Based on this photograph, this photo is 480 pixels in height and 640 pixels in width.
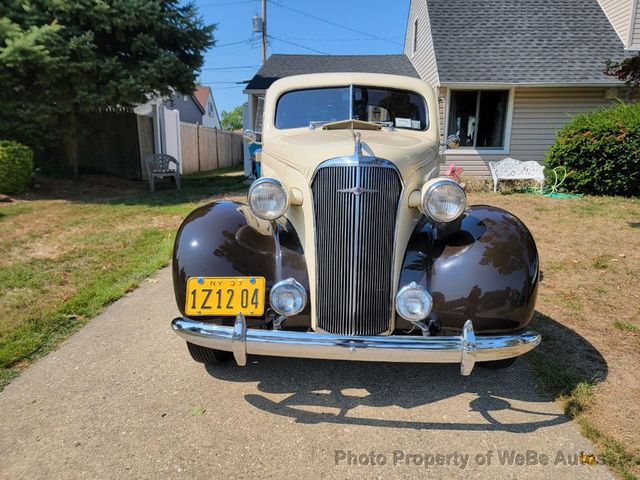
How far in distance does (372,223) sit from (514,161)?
9.44 meters

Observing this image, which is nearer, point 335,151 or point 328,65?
point 335,151

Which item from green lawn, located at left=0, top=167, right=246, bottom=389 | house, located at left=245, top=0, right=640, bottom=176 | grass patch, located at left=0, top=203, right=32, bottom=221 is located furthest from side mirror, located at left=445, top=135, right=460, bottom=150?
house, located at left=245, top=0, right=640, bottom=176

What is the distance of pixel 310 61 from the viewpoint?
51.6 ft

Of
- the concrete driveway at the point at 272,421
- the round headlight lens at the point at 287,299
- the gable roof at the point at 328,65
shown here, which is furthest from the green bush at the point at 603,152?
the round headlight lens at the point at 287,299

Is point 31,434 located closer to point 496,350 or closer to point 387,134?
point 496,350

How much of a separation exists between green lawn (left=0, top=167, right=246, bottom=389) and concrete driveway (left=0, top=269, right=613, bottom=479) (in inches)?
17.8

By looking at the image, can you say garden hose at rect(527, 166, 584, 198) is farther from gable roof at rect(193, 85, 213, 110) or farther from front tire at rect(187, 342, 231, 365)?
gable roof at rect(193, 85, 213, 110)

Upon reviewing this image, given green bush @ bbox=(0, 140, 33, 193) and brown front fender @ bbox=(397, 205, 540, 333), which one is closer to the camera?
brown front fender @ bbox=(397, 205, 540, 333)

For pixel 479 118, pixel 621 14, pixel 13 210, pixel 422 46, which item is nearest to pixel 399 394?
pixel 13 210

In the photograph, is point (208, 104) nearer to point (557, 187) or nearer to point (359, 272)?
point (557, 187)

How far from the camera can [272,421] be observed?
8.04 feet

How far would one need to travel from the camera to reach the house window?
11.5 m

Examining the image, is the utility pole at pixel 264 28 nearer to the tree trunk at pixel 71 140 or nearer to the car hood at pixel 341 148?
the tree trunk at pixel 71 140

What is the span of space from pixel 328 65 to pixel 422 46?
3.55 metres
